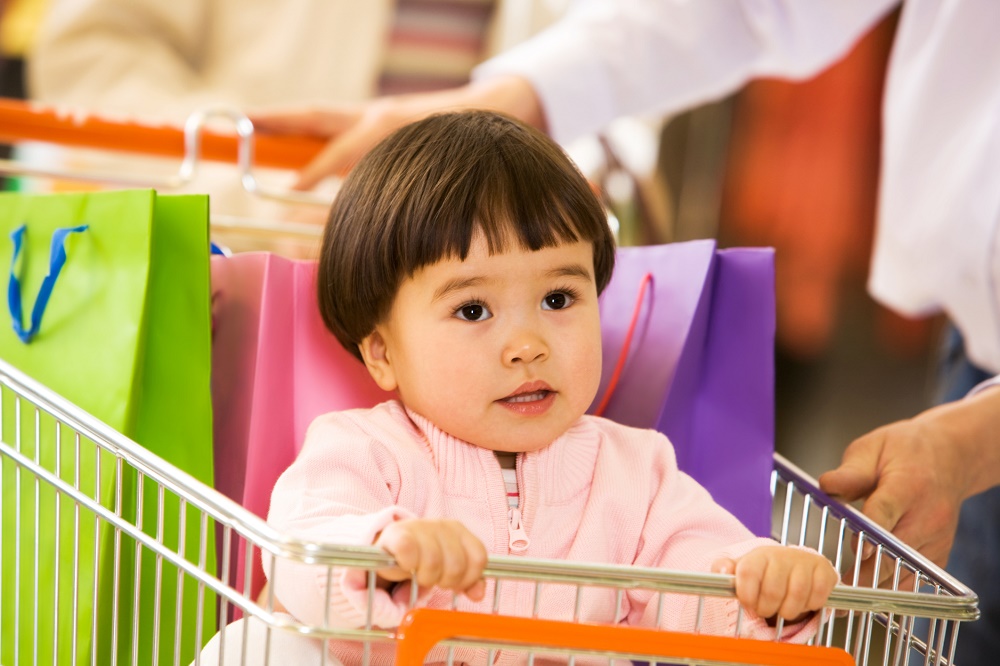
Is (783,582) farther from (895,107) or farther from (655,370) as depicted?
(895,107)

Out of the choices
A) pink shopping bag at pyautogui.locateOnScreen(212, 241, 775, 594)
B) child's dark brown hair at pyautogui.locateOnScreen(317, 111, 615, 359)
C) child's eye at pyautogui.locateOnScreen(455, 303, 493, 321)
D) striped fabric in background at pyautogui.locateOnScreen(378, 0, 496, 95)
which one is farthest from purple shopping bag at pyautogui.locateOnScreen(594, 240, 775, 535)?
striped fabric in background at pyautogui.locateOnScreen(378, 0, 496, 95)

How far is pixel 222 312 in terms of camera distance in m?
1.19

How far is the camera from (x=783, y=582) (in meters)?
0.80

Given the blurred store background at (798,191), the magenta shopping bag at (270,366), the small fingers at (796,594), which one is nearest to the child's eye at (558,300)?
the magenta shopping bag at (270,366)

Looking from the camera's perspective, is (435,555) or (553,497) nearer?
(435,555)

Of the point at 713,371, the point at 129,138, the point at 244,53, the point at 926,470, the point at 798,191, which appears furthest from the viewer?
the point at 798,191

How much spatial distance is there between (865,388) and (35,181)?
2.45 metres

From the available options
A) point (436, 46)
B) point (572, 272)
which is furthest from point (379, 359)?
point (436, 46)

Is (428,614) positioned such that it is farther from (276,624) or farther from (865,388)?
(865,388)

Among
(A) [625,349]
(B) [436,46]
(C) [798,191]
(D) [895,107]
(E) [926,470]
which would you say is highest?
(B) [436,46]

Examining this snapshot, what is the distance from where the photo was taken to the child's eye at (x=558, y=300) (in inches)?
41.0

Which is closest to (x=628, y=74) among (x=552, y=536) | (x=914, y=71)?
(x=914, y=71)

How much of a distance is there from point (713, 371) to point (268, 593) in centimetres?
65

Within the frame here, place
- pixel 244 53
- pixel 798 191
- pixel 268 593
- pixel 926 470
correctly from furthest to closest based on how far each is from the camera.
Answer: pixel 798 191
pixel 244 53
pixel 926 470
pixel 268 593
